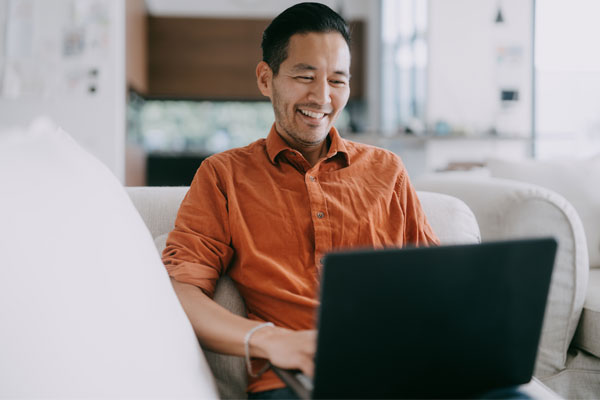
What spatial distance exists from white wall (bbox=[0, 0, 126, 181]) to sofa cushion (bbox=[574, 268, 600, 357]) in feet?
11.5

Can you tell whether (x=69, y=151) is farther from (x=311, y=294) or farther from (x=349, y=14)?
(x=349, y=14)

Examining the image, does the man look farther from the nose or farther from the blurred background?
the blurred background

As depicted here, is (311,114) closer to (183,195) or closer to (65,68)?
(183,195)

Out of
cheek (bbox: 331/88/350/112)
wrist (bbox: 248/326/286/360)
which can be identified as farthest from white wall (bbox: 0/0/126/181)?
wrist (bbox: 248/326/286/360)

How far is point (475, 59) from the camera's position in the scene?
5.45 metres

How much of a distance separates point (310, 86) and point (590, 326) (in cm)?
106

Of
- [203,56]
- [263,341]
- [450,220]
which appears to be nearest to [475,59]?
[203,56]

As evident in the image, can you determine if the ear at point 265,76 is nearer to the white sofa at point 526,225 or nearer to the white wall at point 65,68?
the white sofa at point 526,225

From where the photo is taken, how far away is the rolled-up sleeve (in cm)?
102

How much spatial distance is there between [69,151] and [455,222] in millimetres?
964

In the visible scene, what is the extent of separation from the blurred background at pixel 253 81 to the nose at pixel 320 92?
251cm

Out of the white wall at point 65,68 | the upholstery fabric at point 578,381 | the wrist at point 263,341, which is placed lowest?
the upholstery fabric at point 578,381

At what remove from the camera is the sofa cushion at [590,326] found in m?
1.50

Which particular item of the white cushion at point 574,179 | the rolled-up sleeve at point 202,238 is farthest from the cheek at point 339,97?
the white cushion at point 574,179
